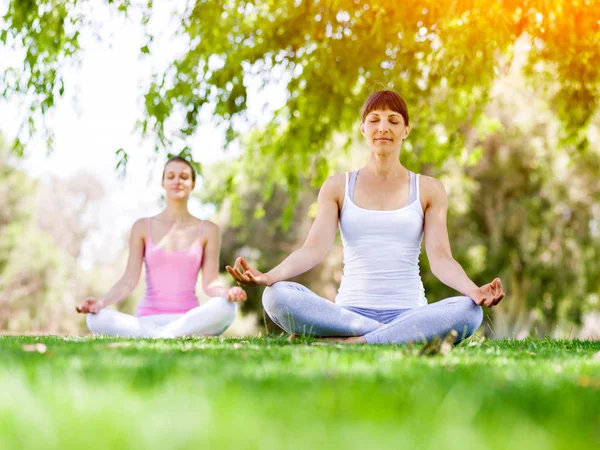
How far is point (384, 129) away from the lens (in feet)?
19.0

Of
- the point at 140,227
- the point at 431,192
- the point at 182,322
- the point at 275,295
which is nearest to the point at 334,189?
the point at 431,192

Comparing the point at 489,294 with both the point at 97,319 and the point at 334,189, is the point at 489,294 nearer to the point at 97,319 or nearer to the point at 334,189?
the point at 334,189

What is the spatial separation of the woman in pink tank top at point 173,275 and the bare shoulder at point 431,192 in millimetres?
1856

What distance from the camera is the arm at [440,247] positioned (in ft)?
16.8

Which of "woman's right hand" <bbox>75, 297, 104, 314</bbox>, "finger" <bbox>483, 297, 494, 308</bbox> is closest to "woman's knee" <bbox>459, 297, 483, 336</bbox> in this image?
"finger" <bbox>483, 297, 494, 308</bbox>

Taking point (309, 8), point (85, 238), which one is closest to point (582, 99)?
point (309, 8)

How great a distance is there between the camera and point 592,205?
21375 mm

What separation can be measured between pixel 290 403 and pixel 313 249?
11.5 ft

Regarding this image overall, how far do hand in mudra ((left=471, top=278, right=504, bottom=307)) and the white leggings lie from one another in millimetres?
2475

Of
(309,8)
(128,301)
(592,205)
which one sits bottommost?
(128,301)

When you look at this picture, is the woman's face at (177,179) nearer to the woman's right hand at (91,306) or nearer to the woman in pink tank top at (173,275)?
the woman in pink tank top at (173,275)

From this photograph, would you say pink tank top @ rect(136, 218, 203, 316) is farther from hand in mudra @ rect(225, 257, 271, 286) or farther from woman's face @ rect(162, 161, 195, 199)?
hand in mudra @ rect(225, 257, 271, 286)

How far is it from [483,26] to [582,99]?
265 cm

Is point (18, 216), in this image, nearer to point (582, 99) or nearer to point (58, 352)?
point (582, 99)
